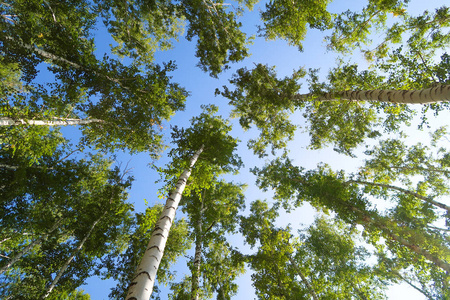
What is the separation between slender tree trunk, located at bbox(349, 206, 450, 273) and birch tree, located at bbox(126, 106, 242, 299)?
20.9 feet

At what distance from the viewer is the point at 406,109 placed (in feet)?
30.9

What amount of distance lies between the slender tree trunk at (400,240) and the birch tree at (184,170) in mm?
6374

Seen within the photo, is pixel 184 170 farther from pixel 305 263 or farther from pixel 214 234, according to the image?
pixel 305 263

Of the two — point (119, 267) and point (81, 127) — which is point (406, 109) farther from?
point (81, 127)

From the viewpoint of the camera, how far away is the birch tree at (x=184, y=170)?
3.35 meters

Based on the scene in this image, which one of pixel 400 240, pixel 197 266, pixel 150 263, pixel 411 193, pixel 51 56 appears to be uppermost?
pixel 51 56

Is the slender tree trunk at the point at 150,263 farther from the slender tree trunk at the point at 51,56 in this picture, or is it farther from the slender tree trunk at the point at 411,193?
the slender tree trunk at the point at 411,193

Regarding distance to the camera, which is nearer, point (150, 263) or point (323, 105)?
point (150, 263)

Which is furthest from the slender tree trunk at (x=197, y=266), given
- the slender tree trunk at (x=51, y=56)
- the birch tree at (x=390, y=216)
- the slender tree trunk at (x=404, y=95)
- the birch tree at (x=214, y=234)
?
the slender tree trunk at (x=404, y=95)

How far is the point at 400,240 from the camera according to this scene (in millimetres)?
8164

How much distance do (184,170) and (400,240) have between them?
9379 millimetres

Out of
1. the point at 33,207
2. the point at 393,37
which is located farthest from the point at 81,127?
the point at 393,37

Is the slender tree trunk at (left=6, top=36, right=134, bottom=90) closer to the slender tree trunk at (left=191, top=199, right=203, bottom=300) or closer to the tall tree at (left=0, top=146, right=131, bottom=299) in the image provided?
the tall tree at (left=0, top=146, right=131, bottom=299)

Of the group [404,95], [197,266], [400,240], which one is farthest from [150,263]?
[400,240]
